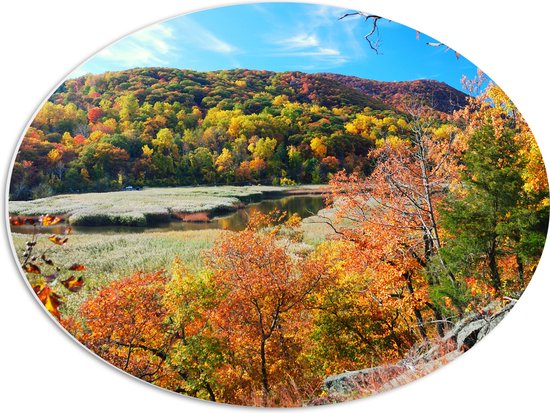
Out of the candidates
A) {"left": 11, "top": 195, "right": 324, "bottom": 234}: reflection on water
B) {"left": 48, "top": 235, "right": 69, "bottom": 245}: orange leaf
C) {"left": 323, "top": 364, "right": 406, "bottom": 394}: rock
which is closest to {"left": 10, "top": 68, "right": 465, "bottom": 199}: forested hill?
{"left": 11, "top": 195, "right": 324, "bottom": 234}: reflection on water

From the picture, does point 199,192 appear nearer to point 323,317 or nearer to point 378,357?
point 323,317

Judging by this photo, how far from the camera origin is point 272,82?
3746mm

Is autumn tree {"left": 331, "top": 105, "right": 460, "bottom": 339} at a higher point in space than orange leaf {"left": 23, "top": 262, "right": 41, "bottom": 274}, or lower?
higher

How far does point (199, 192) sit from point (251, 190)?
1.47 feet

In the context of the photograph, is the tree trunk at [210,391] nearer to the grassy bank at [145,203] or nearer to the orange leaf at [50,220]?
the grassy bank at [145,203]

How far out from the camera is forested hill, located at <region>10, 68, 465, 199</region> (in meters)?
3.41

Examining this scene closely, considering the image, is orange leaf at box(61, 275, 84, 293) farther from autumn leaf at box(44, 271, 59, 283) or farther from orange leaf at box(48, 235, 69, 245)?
orange leaf at box(48, 235, 69, 245)

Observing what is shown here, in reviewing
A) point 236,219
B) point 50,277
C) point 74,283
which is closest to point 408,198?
point 236,219

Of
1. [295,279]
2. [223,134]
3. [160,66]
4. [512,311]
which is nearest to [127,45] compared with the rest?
[160,66]

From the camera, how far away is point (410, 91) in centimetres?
386

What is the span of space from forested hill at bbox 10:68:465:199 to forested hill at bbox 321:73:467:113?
11 mm

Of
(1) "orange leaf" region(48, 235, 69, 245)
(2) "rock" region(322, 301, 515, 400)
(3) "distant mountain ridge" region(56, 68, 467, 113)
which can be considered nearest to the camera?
(1) "orange leaf" region(48, 235, 69, 245)

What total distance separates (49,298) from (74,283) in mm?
386

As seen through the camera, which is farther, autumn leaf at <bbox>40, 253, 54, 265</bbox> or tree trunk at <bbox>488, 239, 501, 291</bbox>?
tree trunk at <bbox>488, 239, 501, 291</bbox>
